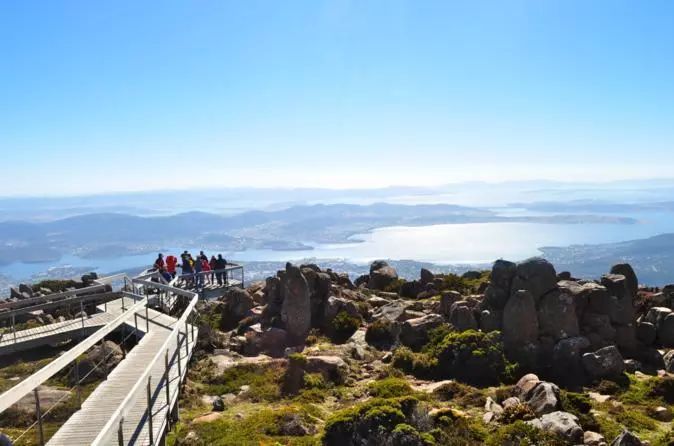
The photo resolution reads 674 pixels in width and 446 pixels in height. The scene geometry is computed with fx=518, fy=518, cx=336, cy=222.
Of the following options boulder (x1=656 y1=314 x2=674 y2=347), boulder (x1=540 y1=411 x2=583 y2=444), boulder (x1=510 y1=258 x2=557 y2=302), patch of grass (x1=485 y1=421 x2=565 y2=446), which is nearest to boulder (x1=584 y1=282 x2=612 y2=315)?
boulder (x1=510 y1=258 x2=557 y2=302)

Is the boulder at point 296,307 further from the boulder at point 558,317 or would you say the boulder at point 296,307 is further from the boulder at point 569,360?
the boulder at point 569,360

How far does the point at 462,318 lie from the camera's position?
79.9 ft

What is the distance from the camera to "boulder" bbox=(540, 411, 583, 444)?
1370cm

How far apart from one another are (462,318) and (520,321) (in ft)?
8.92

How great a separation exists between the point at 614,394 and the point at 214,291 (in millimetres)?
23905

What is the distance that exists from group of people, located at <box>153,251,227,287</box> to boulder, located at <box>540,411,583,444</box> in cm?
2432

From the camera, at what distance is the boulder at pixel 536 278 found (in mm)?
24094

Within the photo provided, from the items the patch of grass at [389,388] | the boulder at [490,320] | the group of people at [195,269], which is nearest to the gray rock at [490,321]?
the boulder at [490,320]

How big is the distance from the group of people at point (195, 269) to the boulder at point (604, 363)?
23071 mm

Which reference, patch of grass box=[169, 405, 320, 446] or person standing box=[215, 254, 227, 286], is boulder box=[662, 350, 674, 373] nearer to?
patch of grass box=[169, 405, 320, 446]

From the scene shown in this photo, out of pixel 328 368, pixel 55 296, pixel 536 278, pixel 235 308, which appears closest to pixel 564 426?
pixel 328 368

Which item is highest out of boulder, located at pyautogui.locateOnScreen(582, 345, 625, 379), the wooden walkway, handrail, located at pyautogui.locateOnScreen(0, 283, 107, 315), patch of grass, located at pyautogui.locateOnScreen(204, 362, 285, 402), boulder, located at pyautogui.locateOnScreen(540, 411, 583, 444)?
handrail, located at pyautogui.locateOnScreen(0, 283, 107, 315)

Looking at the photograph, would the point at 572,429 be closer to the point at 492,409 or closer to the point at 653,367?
the point at 492,409

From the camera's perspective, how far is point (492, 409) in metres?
17.0
